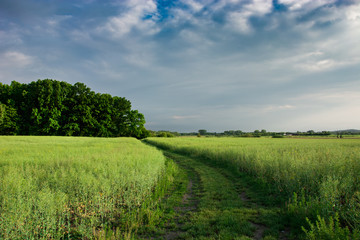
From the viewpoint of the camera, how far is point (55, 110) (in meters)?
48.6

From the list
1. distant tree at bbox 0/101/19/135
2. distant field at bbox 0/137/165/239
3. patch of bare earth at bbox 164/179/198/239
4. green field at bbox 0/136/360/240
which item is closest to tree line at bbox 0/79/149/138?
distant tree at bbox 0/101/19/135

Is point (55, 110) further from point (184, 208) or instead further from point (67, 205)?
point (184, 208)

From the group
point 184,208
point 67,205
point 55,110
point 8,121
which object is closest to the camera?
point 67,205

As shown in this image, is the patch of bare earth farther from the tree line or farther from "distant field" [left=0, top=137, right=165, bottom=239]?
the tree line

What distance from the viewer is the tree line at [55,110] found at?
46344mm

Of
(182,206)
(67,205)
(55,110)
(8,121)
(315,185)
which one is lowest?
(182,206)

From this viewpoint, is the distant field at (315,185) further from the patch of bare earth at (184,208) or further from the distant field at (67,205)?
the distant field at (67,205)

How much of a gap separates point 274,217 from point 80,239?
5.53 meters

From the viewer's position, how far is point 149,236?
462 cm

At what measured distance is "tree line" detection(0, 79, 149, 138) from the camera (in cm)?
4634

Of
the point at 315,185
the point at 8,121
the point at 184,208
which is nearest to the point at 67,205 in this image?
the point at 184,208

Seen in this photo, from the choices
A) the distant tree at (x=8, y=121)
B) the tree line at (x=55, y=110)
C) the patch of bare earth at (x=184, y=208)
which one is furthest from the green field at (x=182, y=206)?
the distant tree at (x=8, y=121)

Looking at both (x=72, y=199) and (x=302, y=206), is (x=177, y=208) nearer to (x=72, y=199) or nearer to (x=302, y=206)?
(x=72, y=199)

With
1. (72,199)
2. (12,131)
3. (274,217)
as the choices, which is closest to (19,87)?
(12,131)
